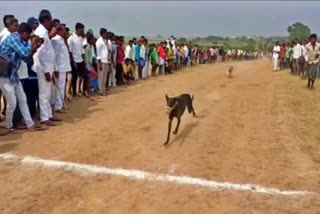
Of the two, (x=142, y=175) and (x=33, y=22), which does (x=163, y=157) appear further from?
(x=33, y=22)

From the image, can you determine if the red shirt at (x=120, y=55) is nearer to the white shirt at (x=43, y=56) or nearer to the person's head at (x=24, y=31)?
the white shirt at (x=43, y=56)

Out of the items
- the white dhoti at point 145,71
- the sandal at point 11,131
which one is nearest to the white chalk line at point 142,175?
the sandal at point 11,131

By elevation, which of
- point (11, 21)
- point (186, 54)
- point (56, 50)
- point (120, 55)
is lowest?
point (186, 54)

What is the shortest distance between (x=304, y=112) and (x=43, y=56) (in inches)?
266

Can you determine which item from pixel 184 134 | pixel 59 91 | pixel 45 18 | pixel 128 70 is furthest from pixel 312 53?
pixel 45 18

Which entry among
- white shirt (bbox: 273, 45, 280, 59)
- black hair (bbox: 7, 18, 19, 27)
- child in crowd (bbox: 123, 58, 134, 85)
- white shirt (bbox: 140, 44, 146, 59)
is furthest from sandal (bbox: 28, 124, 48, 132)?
white shirt (bbox: 273, 45, 280, 59)

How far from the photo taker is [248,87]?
18.5m

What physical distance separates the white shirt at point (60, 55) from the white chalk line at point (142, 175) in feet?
11.9

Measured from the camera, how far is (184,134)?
31.3 ft

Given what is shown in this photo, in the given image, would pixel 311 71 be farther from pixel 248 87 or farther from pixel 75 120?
pixel 75 120

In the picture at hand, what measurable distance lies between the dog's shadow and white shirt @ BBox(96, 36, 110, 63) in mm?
5409

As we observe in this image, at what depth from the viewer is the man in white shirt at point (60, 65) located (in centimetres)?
1093

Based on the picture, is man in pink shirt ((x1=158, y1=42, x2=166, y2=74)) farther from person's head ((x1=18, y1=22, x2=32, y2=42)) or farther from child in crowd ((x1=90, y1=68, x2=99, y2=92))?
person's head ((x1=18, y1=22, x2=32, y2=42))

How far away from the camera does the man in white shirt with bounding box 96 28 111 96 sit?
14969 millimetres
